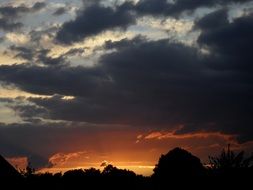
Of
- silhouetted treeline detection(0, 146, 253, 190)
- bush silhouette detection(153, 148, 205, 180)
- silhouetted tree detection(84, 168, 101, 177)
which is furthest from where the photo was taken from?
bush silhouette detection(153, 148, 205, 180)

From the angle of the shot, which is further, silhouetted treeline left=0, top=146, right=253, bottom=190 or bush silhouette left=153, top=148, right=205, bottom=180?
bush silhouette left=153, top=148, right=205, bottom=180

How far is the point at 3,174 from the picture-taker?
46.9 meters

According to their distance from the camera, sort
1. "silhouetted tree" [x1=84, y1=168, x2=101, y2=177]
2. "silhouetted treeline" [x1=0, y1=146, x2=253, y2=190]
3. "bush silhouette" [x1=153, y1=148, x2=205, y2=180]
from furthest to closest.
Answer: "bush silhouette" [x1=153, y1=148, x2=205, y2=180] < "silhouetted tree" [x1=84, y1=168, x2=101, y2=177] < "silhouetted treeline" [x1=0, y1=146, x2=253, y2=190]

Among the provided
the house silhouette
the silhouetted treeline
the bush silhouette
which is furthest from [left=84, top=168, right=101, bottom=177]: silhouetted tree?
the house silhouette

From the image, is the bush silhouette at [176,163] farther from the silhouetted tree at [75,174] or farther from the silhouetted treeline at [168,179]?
the silhouetted tree at [75,174]

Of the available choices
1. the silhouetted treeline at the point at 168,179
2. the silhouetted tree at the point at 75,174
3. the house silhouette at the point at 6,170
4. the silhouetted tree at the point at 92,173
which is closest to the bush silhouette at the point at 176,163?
the silhouetted treeline at the point at 168,179

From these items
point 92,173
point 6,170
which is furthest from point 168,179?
point 6,170

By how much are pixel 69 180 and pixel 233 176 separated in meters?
18.9

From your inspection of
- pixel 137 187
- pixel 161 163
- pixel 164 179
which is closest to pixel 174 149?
pixel 161 163

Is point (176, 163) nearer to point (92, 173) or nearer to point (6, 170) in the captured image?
point (92, 173)

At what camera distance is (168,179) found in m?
55.5

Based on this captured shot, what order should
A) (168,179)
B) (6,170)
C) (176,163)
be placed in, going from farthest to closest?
1. (176,163)
2. (168,179)
3. (6,170)

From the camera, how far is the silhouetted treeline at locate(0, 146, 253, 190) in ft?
141

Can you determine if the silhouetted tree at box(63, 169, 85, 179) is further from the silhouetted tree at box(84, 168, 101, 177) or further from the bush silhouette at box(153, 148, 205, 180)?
the bush silhouette at box(153, 148, 205, 180)
